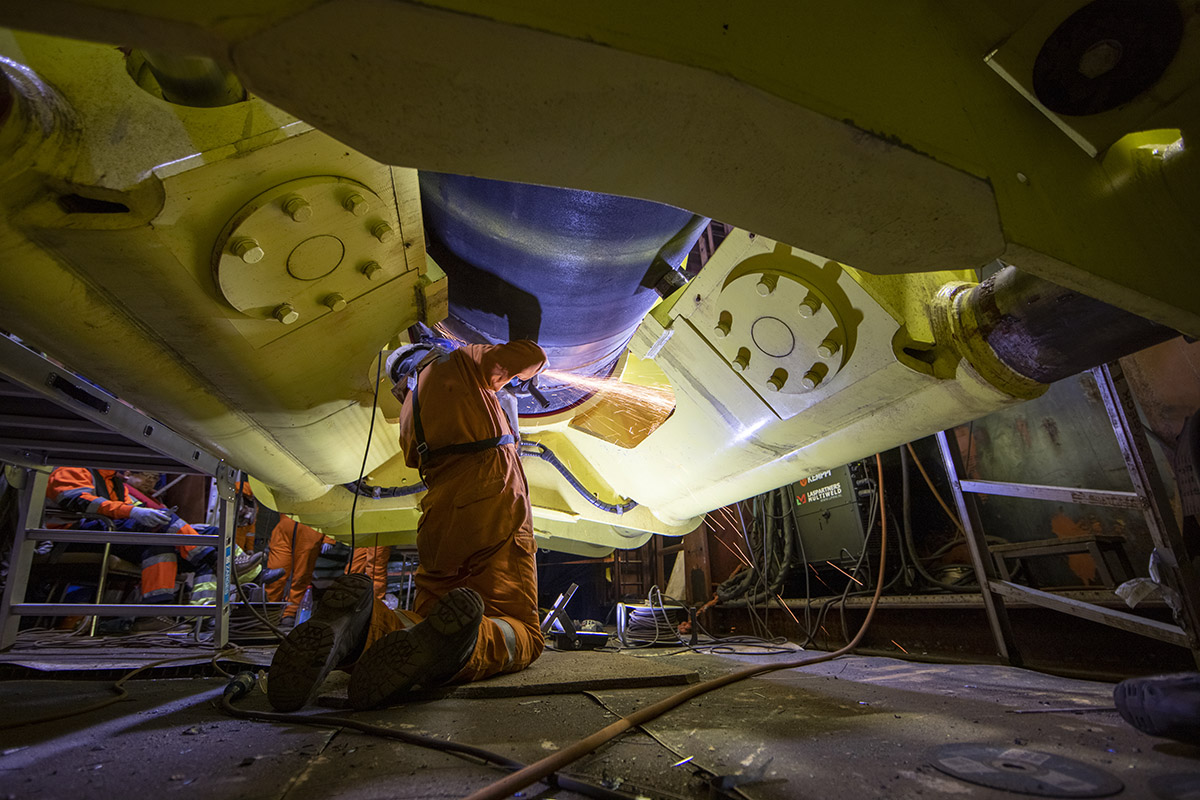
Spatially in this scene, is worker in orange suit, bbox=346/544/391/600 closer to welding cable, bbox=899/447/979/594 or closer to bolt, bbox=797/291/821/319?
welding cable, bbox=899/447/979/594

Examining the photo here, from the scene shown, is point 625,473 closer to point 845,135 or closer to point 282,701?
point 282,701

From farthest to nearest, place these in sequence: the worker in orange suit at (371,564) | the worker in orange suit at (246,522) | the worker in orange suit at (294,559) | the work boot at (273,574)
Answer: the worker in orange suit at (246,522)
the work boot at (273,574)
the worker in orange suit at (294,559)
the worker in orange suit at (371,564)

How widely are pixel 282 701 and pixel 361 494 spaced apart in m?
2.17

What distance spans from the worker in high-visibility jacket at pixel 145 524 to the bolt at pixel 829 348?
140 inches

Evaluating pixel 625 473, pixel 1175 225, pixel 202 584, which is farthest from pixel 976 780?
pixel 202 584

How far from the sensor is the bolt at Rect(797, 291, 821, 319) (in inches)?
74.0

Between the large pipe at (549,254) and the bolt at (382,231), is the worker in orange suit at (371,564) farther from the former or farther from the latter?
the bolt at (382,231)

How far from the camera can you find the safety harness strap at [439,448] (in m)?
2.33

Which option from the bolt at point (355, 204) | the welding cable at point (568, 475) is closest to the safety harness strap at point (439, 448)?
the bolt at point (355, 204)

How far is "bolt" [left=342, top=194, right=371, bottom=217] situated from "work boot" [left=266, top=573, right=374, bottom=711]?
1.05 metres

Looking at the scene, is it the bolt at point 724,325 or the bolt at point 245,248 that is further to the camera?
the bolt at point 724,325

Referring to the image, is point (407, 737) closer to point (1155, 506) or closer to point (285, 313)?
point (285, 313)

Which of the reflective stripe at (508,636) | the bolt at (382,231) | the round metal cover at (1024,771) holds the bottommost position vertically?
the round metal cover at (1024,771)

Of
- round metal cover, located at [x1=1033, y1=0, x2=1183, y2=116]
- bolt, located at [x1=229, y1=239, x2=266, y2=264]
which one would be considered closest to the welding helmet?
bolt, located at [x1=229, y1=239, x2=266, y2=264]
